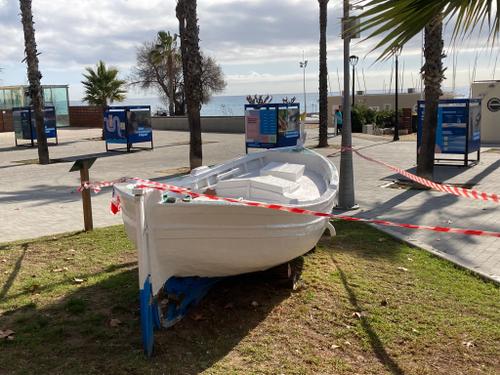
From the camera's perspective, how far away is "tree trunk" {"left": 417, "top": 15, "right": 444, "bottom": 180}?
11.6 meters

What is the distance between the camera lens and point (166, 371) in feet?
13.4

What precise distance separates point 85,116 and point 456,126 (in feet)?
106

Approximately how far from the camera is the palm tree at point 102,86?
109 ft

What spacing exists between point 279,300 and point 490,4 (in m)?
3.38

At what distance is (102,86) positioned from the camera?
33.3 meters

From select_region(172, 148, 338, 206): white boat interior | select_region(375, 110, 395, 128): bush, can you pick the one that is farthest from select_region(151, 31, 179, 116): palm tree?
select_region(172, 148, 338, 206): white boat interior

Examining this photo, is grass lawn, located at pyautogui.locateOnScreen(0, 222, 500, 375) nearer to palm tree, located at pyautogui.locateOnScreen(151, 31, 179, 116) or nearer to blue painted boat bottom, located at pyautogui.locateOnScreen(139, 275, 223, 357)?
blue painted boat bottom, located at pyautogui.locateOnScreen(139, 275, 223, 357)

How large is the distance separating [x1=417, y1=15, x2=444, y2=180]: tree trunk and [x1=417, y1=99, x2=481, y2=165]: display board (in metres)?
2.94

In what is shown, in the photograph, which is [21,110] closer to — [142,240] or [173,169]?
[173,169]

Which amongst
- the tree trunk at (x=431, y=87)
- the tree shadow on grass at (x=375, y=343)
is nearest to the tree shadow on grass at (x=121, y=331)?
the tree shadow on grass at (x=375, y=343)

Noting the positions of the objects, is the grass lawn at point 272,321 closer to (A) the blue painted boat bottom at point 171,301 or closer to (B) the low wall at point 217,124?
(A) the blue painted boat bottom at point 171,301

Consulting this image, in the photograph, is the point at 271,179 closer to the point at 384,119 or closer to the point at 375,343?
the point at 375,343

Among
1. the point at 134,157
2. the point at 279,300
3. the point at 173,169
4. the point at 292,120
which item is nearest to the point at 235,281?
the point at 279,300

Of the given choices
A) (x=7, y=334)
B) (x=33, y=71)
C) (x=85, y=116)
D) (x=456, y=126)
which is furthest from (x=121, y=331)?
(x=85, y=116)
